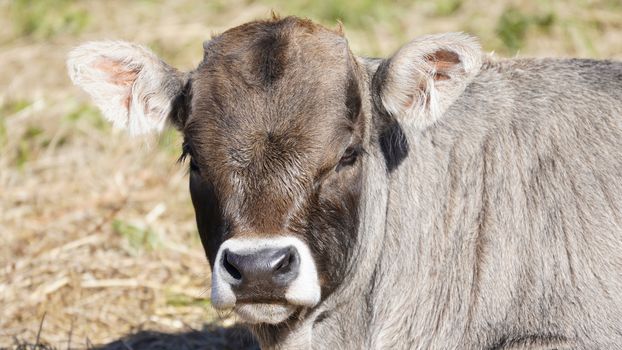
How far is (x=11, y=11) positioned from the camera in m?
16.7

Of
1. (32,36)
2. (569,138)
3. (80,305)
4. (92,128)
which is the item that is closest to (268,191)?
(569,138)

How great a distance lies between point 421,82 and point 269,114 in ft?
3.35

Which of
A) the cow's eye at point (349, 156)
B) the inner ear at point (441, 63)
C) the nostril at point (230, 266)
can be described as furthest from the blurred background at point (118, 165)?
the inner ear at point (441, 63)

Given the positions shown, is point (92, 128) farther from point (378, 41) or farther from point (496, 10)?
point (496, 10)

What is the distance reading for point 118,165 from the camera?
1228cm

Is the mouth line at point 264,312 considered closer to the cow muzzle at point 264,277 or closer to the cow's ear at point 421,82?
the cow muzzle at point 264,277

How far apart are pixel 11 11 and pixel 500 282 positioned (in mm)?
11718

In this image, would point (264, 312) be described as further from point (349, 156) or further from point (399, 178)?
point (399, 178)

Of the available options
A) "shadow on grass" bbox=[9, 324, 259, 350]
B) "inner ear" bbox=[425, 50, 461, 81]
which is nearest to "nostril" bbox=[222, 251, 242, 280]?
"inner ear" bbox=[425, 50, 461, 81]

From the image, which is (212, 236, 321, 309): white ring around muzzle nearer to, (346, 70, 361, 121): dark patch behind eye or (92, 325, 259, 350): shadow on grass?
(346, 70, 361, 121): dark patch behind eye

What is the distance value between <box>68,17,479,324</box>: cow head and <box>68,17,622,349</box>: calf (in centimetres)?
1

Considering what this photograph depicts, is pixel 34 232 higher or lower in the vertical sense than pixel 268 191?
lower

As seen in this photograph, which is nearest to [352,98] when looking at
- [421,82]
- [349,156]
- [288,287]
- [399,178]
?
[349,156]

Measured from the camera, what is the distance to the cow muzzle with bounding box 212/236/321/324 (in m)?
5.82
